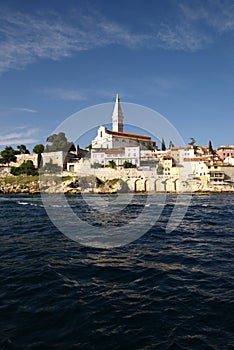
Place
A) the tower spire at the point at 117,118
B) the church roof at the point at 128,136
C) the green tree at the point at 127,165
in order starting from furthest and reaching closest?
the tower spire at the point at 117,118 < the church roof at the point at 128,136 < the green tree at the point at 127,165

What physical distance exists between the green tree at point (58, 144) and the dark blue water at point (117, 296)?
92.9 meters

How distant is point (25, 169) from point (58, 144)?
661 inches

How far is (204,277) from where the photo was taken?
9094mm

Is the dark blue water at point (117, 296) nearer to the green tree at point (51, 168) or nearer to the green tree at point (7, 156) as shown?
the green tree at point (51, 168)

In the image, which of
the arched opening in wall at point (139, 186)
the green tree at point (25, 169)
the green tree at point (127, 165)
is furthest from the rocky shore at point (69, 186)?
the green tree at point (127, 165)

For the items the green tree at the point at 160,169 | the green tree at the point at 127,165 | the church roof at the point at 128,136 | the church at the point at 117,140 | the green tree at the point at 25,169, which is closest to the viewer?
the green tree at the point at 160,169

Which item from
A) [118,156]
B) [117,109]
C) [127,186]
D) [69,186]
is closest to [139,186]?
[127,186]

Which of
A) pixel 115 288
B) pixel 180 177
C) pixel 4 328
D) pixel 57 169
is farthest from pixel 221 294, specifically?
pixel 57 169

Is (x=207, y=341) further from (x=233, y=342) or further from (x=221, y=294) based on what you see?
(x=221, y=294)

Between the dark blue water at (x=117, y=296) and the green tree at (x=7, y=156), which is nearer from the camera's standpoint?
the dark blue water at (x=117, y=296)

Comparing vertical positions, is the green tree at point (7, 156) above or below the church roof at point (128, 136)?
below

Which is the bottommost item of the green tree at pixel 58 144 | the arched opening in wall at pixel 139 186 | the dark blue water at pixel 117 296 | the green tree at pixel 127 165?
the dark blue water at pixel 117 296

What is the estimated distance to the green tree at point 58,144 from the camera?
104 m

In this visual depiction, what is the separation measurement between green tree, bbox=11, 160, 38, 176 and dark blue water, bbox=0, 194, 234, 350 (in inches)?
3386
